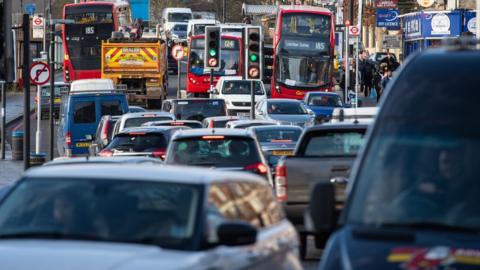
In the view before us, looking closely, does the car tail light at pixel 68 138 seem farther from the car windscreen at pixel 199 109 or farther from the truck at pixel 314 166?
the truck at pixel 314 166

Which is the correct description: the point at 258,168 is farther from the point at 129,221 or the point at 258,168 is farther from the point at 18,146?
the point at 18,146

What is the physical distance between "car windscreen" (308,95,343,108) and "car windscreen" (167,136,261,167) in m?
30.5

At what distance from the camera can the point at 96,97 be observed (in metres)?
39.4

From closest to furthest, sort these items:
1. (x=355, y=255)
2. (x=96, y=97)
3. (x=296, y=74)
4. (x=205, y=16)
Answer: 1. (x=355, y=255)
2. (x=96, y=97)
3. (x=296, y=74)
4. (x=205, y=16)

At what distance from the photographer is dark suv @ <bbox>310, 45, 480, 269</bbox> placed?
771 centimetres

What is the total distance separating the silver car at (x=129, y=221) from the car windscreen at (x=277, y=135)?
19361mm

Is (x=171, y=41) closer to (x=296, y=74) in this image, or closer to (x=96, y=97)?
(x=296, y=74)

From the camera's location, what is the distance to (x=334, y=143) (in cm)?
1778

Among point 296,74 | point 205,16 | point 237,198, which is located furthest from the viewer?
point 205,16

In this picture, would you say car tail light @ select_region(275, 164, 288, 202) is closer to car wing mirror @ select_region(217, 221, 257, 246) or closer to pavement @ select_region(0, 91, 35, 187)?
car wing mirror @ select_region(217, 221, 257, 246)

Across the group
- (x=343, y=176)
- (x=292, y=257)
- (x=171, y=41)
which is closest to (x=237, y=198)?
(x=292, y=257)

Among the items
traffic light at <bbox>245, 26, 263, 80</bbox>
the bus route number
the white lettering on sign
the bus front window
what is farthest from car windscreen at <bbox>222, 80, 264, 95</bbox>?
traffic light at <bbox>245, 26, 263, 80</bbox>

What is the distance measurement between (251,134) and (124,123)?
13291mm

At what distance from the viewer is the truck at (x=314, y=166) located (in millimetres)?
16875
